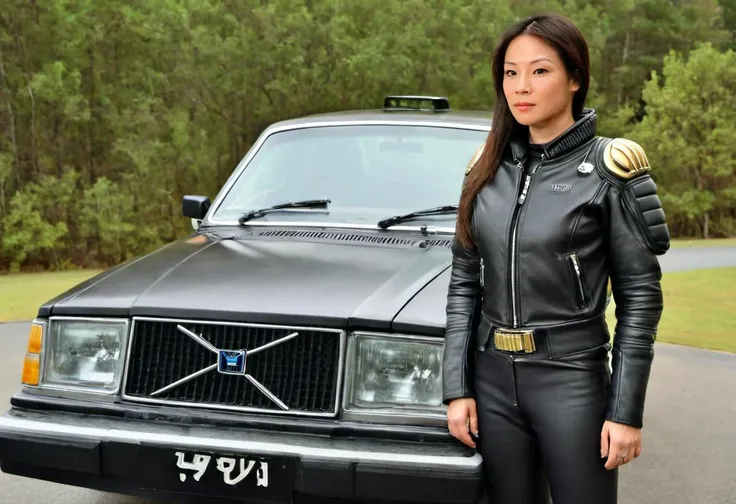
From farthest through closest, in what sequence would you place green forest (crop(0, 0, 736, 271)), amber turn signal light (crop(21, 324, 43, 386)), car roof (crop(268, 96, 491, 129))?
1. green forest (crop(0, 0, 736, 271))
2. car roof (crop(268, 96, 491, 129))
3. amber turn signal light (crop(21, 324, 43, 386))

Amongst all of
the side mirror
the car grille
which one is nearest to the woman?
the car grille

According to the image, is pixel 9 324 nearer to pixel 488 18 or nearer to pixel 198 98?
pixel 198 98

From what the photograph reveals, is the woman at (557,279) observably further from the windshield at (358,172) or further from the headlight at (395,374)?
the windshield at (358,172)

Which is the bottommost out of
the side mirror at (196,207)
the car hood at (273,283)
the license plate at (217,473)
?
the license plate at (217,473)

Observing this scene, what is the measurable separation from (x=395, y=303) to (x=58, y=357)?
4.35 feet

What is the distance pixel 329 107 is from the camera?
113 feet

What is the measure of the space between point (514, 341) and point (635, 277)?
0.37 metres

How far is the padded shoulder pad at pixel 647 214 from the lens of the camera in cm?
223

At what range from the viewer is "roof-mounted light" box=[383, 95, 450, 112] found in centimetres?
532

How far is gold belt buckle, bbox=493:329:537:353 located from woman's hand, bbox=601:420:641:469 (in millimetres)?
285

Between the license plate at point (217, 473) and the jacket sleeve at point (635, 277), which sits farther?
the license plate at point (217, 473)

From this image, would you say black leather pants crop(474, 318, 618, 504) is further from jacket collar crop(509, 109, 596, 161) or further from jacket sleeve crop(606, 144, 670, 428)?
jacket collar crop(509, 109, 596, 161)

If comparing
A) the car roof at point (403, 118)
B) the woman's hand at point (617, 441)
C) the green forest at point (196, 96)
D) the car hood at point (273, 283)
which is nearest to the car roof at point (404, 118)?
the car roof at point (403, 118)

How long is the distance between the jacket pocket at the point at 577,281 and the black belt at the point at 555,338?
5 cm
